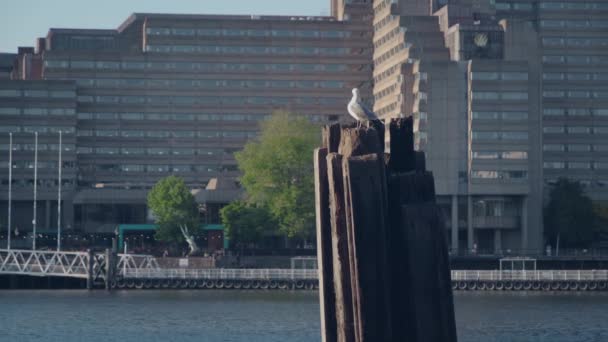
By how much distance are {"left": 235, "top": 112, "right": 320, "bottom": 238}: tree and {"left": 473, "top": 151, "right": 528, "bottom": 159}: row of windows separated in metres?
21.0

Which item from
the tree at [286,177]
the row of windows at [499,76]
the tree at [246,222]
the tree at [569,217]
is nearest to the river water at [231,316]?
the tree at [286,177]

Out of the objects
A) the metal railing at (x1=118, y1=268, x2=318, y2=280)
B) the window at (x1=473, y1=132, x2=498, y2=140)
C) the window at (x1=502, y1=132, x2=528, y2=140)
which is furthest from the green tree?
the window at (x1=502, y1=132, x2=528, y2=140)

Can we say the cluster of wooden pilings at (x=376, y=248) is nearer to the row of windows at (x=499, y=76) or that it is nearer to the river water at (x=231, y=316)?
the river water at (x=231, y=316)

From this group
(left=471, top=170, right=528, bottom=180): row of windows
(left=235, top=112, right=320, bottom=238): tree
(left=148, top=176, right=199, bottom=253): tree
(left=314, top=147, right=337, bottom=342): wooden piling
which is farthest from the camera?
(left=471, top=170, right=528, bottom=180): row of windows

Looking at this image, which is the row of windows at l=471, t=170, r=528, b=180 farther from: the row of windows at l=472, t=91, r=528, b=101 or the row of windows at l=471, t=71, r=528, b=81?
the row of windows at l=471, t=71, r=528, b=81

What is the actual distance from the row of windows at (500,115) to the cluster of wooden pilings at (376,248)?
130m

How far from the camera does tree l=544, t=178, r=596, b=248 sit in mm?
179875

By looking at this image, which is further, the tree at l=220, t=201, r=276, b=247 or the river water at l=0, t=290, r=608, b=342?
the tree at l=220, t=201, r=276, b=247

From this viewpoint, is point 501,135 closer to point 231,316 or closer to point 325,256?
point 231,316

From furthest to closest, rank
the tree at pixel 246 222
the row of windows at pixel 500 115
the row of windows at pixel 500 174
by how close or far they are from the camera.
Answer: the row of windows at pixel 500 174 → the row of windows at pixel 500 115 → the tree at pixel 246 222

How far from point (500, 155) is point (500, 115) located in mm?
4969

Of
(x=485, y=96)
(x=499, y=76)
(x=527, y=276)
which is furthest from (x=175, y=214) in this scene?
(x=527, y=276)

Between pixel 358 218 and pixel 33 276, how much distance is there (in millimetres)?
103809

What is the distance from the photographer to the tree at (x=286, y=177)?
15850 centimetres
